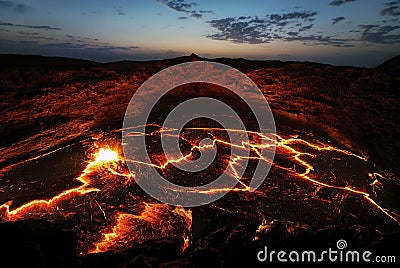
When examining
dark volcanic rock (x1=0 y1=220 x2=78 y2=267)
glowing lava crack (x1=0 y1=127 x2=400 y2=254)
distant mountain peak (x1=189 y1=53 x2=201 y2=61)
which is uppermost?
distant mountain peak (x1=189 y1=53 x2=201 y2=61)

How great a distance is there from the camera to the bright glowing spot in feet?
17.9

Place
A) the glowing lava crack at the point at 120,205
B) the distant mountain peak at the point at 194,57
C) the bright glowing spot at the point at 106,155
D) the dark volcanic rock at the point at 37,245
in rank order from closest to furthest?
the dark volcanic rock at the point at 37,245
the glowing lava crack at the point at 120,205
the distant mountain peak at the point at 194,57
the bright glowing spot at the point at 106,155

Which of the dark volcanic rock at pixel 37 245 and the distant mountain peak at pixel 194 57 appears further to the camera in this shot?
the distant mountain peak at pixel 194 57

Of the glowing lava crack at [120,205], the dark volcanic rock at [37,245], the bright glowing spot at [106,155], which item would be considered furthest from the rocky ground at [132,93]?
the bright glowing spot at [106,155]

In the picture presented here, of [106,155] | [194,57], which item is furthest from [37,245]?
[194,57]

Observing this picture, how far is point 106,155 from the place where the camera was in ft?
18.4

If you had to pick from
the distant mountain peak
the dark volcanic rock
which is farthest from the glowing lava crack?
the distant mountain peak

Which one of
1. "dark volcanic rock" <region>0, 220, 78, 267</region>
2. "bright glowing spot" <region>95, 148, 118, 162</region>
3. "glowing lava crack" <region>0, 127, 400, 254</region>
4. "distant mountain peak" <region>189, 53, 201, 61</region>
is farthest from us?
"bright glowing spot" <region>95, 148, 118, 162</region>

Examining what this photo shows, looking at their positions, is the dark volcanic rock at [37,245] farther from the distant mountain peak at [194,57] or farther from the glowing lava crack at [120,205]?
the distant mountain peak at [194,57]

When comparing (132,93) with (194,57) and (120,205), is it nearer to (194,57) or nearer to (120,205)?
(194,57)

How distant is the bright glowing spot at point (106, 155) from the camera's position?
5469 millimetres

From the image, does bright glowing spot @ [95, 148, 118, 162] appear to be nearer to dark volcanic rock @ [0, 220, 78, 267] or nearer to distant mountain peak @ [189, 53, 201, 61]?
dark volcanic rock @ [0, 220, 78, 267]

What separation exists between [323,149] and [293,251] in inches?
139

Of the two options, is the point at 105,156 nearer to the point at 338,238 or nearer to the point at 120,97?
the point at 120,97
